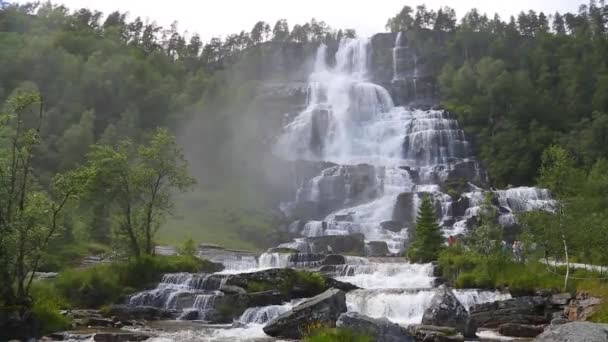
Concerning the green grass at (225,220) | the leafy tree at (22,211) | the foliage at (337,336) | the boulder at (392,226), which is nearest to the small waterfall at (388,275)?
the leafy tree at (22,211)

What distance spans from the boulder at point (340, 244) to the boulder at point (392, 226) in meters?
6.52

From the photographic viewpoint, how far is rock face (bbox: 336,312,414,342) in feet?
55.5

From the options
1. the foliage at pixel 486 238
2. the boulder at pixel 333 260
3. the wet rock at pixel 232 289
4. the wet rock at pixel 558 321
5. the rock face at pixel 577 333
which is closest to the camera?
the rock face at pixel 577 333

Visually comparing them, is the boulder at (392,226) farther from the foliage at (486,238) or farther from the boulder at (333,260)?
the foliage at (486,238)

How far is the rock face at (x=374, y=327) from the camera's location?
1691cm

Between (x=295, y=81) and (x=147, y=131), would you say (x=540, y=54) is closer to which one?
(x=295, y=81)

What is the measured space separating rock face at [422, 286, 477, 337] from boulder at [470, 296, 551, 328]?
285cm

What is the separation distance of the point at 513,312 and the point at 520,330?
7.55 feet

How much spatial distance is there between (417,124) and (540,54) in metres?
33.4

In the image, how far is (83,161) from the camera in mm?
72438

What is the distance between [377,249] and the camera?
52562 mm

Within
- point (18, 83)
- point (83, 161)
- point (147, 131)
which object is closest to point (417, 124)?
point (147, 131)

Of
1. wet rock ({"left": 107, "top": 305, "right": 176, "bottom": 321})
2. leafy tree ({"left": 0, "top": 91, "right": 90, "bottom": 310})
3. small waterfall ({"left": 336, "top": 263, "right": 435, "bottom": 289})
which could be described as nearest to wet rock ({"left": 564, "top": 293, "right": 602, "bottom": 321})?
small waterfall ({"left": 336, "top": 263, "right": 435, "bottom": 289})

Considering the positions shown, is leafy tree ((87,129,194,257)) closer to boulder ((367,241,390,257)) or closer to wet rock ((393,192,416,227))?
boulder ((367,241,390,257))
